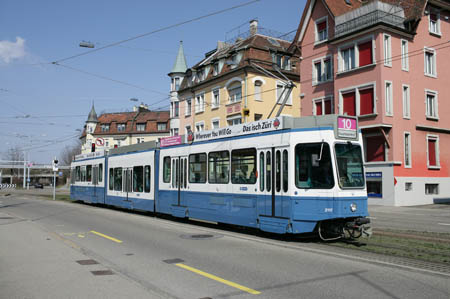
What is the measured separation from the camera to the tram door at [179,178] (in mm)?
15242

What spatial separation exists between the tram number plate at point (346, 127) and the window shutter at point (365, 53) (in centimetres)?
1840

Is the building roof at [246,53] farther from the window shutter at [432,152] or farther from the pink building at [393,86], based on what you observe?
the window shutter at [432,152]

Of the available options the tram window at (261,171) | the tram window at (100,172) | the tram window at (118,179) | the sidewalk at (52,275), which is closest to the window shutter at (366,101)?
the tram window at (118,179)

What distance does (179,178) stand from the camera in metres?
15.5

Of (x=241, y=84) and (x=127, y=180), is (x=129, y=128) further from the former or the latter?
(x=127, y=180)

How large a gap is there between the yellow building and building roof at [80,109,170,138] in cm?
3192

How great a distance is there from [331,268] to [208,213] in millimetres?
6664

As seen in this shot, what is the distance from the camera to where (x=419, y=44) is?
96.4 feet

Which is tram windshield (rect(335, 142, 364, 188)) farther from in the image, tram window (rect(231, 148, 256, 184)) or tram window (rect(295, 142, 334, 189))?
tram window (rect(231, 148, 256, 184))

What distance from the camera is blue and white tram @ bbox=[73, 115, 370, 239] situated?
405 inches

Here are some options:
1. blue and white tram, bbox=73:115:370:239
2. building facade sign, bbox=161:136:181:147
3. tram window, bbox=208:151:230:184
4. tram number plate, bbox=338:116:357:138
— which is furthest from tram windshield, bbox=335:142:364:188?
building facade sign, bbox=161:136:181:147

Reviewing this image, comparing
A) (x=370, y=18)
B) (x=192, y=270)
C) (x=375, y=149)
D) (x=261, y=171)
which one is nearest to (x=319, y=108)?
(x=375, y=149)

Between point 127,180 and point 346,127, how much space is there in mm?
12449

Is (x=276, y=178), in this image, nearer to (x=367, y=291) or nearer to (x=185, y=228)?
(x=185, y=228)
